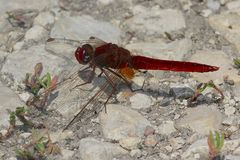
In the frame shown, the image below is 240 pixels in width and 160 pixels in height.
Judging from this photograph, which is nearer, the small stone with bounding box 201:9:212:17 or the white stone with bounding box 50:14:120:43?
the white stone with bounding box 50:14:120:43

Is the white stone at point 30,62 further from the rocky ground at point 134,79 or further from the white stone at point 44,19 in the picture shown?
the white stone at point 44,19

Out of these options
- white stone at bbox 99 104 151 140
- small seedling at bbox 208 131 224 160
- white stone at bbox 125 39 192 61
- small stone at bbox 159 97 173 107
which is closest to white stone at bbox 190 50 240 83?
white stone at bbox 125 39 192 61

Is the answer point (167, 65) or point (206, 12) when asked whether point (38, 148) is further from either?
point (206, 12)

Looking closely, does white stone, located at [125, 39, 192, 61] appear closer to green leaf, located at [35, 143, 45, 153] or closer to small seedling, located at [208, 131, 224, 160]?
small seedling, located at [208, 131, 224, 160]

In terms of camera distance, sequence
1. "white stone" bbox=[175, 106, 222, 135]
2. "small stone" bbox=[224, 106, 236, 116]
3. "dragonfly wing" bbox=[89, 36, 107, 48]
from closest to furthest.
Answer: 1. "white stone" bbox=[175, 106, 222, 135]
2. "small stone" bbox=[224, 106, 236, 116]
3. "dragonfly wing" bbox=[89, 36, 107, 48]

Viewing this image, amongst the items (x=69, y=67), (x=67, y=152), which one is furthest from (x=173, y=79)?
(x=67, y=152)

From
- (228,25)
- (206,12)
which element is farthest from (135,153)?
(206,12)
